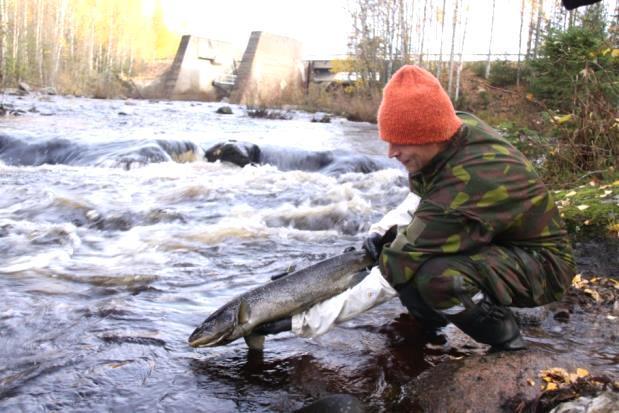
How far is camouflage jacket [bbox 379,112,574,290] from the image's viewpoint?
9.39ft

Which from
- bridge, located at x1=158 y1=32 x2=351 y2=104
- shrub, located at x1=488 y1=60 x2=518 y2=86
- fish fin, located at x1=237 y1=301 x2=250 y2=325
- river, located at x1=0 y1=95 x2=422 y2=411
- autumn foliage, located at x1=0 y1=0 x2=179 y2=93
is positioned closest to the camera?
fish fin, located at x1=237 y1=301 x2=250 y2=325

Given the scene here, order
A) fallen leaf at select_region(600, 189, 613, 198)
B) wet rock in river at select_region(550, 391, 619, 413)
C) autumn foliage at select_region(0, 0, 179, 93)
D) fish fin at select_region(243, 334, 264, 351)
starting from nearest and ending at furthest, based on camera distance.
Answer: wet rock in river at select_region(550, 391, 619, 413) < fish fin at select_region(243, 334, 264, 351) < fallen leaf at select_region(600, 189, 613, 198) < autumn foliage at select_region(0, 0, 179, 93)

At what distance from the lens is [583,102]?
7.34 m

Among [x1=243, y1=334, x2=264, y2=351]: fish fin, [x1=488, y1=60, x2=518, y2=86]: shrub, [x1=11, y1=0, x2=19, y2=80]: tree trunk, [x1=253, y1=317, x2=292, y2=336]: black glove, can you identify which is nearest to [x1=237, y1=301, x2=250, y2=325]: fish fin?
[x1=253, y1=317, x2=292, y2=336]: black glove

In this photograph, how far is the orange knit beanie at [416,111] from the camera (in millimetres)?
2850

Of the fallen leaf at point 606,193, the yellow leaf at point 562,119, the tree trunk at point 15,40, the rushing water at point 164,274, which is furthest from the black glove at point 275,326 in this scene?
the tree trunk at point 15,40

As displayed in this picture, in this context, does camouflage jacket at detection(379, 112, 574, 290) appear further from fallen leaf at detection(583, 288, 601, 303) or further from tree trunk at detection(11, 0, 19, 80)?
tree trunk at detection(11, 0, 19, 80)

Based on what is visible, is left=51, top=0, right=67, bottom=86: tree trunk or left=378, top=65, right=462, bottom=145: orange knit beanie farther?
left=51, top=0, right=67, bottom=86: tree trunk

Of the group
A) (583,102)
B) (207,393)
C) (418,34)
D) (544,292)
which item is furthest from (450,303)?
(418,34)

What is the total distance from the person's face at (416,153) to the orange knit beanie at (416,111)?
37mm

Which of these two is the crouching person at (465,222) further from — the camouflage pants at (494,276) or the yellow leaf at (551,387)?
the yellow leaf at (551,387)

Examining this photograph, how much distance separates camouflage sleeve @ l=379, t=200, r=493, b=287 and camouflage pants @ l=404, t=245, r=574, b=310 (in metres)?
0.05

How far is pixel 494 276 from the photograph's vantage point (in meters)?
2.95

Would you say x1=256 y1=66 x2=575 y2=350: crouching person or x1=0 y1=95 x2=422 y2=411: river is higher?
x1=256 y1=66 x2=575 y2=350: crouching person
